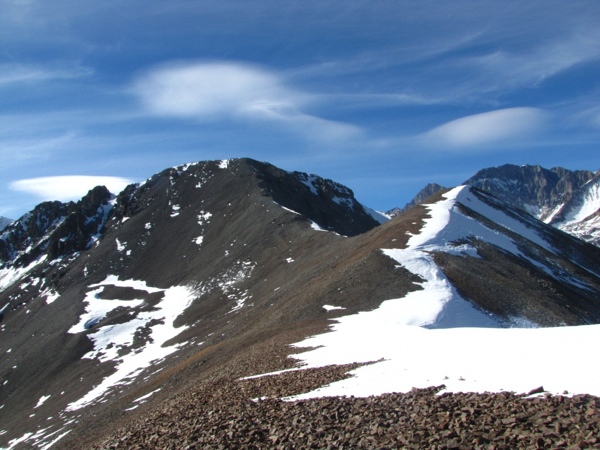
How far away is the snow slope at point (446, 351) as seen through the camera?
14.8 m

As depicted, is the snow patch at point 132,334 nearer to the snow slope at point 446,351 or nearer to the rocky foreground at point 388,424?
the snow slope at point 446,351

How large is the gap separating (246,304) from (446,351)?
243ft

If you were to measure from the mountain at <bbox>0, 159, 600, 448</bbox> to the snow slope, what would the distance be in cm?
18

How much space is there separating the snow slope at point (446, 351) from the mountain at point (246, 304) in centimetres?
18

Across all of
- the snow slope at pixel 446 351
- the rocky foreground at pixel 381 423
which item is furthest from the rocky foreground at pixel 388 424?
the snow slope at pixel 446 351

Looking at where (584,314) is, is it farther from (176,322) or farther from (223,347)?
(176,322)

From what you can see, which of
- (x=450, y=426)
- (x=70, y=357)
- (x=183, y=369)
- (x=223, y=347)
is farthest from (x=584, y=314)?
(x=70, y=357)

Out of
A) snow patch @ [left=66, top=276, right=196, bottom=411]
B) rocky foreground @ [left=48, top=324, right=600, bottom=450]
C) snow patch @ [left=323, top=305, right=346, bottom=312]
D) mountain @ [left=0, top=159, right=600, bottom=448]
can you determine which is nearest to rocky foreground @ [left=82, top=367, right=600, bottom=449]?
rocky foreground @ [left=48, top=324, right=600, bottom=450]

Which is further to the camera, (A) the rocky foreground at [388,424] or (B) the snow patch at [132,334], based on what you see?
(B) the snow patch at [132,334]

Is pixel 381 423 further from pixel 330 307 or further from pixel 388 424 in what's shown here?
pixel 330 307

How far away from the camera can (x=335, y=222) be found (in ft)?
616

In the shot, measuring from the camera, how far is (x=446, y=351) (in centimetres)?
2166

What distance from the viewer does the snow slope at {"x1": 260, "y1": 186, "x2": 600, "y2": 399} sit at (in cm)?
1477

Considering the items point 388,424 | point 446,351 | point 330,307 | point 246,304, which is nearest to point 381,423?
point 388,424
